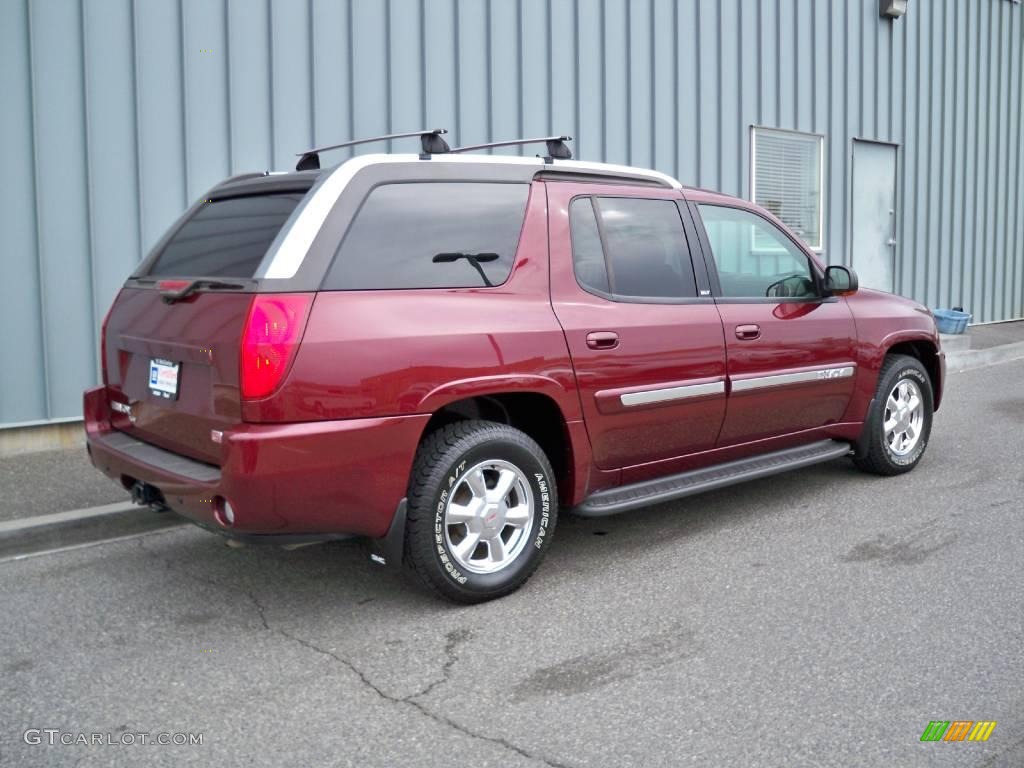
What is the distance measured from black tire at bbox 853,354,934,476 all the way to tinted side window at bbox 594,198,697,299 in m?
1.71

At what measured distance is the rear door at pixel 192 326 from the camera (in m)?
3.76

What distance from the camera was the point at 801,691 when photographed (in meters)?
3.34

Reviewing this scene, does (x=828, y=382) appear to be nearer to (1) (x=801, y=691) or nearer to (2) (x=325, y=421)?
(1) (x=801, y=691)

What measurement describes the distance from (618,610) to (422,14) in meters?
5.91

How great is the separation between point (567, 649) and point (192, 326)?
1.87 meters

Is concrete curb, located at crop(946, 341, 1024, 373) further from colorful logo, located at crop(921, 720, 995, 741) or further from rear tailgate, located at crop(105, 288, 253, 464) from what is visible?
rear tailgate, located at crop(105, 288, 253, 464)

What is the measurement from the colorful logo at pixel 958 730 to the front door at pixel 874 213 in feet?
34.6

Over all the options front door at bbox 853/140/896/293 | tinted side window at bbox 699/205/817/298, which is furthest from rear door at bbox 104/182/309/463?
front door at bbox 853/140/896/293

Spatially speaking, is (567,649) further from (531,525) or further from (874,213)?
(874,213)

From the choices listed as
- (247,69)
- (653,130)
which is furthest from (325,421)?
(653,130)

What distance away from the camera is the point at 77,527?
17.0 feet

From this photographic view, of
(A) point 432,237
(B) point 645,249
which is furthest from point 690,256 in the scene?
(A) point 432,237

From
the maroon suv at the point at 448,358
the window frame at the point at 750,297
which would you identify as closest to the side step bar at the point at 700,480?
the maroon suv at the point at 448,358

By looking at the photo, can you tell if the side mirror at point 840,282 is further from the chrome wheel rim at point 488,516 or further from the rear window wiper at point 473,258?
the chrome wheel rim at point 488,516
